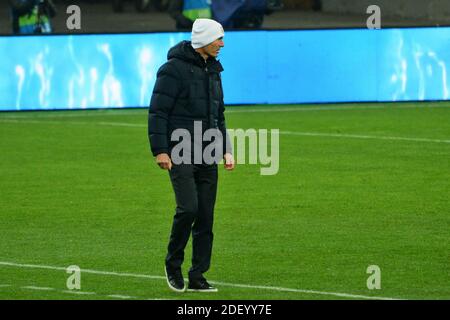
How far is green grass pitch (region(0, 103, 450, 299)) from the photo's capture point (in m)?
11.0

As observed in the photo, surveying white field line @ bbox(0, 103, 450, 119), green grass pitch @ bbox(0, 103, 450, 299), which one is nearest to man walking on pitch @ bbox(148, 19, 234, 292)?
green grass pitch @ bbox(0, 103, 450, 299)

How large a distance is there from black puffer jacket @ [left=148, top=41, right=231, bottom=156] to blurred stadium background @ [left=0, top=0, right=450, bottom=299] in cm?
123

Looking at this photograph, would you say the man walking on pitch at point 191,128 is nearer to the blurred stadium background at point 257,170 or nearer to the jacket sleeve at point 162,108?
the jacket sleeve at point 162,108

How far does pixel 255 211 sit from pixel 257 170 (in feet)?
11.9

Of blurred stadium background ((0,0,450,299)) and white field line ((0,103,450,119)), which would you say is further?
white field line ((0,103,450,119))

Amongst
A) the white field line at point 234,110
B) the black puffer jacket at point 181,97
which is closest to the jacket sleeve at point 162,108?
the black puffer jacket at point 181,97

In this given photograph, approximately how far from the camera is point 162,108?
34.3 ft

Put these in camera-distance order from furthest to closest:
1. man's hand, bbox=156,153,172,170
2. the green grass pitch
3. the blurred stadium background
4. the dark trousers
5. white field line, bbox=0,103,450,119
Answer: white field line, bbox=0,103,450,119
the blurred stadium background
the green grass pitch
the dark trousers
man's hand, bbox=156,153,172,170

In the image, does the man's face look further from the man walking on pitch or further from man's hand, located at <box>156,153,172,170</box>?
man's hand, located at <box>156,153,172,170</box>

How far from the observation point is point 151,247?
1266 cm

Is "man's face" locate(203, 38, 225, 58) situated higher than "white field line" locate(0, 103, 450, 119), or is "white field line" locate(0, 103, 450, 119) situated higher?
"man's face" locate(203, 38, 225, 58)

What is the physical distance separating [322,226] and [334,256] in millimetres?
1627

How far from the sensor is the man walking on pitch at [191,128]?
1046cm
